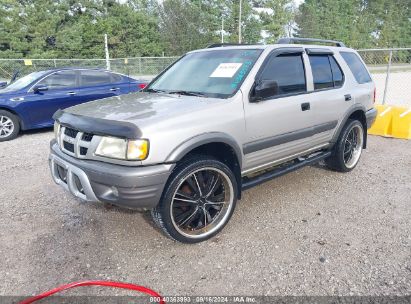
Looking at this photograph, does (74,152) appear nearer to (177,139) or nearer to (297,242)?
(177,139)

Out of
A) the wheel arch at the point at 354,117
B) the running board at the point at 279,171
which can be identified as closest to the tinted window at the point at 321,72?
the wheel arch at the point at 354,117

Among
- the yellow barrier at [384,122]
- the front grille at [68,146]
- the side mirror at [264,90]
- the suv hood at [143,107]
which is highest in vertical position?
the side mirror at [264,90]

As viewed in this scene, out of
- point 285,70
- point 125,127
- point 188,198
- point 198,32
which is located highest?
point 198,32

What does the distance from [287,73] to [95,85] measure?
18.2 feet

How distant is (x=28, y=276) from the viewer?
276 cm

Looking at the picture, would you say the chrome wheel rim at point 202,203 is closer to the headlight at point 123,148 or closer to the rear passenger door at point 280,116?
the rear passenger door at point 280,116

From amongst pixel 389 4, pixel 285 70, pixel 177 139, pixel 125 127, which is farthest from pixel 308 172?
pixel 389 4

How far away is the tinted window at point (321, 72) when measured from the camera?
4.20 meters

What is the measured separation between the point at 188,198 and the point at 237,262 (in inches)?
27.6

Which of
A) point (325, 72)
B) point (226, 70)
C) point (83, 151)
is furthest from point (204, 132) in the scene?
point (325, 72)

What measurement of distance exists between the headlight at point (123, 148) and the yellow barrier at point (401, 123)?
20.3 feet

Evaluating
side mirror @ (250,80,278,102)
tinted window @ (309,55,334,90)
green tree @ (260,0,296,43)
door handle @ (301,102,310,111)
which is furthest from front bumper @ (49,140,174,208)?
green tree @ (260,0,296,43)

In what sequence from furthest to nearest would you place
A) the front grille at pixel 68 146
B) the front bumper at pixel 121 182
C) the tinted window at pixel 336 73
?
the tinted window at pixel 336 73 < the front grille at pixel 68 146 < the front bumper at pixel 121 182

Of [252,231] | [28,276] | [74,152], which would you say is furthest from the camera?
[252,231]
